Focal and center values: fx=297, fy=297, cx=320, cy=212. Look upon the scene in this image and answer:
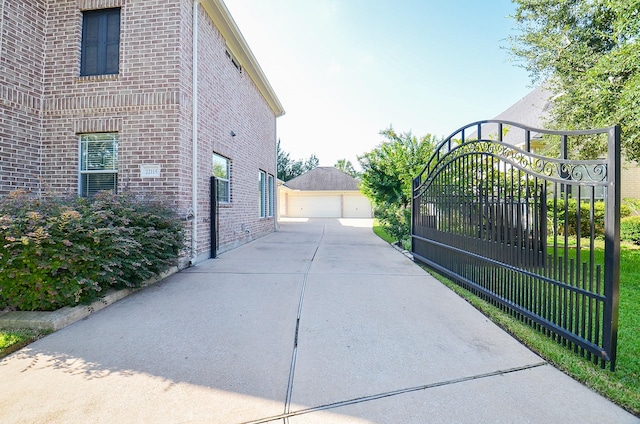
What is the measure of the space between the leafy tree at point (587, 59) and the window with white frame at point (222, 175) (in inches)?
359

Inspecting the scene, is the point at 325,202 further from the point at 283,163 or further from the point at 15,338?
the point at 15,338

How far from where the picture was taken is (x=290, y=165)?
2071 inches

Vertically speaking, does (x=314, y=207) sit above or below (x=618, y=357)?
above

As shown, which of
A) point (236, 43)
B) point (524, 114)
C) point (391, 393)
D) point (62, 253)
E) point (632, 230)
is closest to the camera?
point (391, 393)

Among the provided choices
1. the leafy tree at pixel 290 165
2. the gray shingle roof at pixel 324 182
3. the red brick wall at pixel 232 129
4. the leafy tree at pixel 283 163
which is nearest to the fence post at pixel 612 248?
the red brick wall at pixel 232 129

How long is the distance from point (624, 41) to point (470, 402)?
9292 mm

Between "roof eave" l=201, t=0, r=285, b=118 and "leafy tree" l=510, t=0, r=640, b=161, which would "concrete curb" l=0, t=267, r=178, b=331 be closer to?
"roof eave" l=201, t=0, r=285, b=118

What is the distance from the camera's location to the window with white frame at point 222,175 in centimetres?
803

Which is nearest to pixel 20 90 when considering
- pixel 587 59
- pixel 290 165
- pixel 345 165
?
pixel 587 59

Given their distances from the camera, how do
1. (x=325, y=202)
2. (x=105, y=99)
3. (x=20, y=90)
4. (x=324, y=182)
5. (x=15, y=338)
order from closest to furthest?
(x=15, y=338) < (x=20, y=90) < (x=105, y=99) < (x=325, y=202) < (x=324, y=182)

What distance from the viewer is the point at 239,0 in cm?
818

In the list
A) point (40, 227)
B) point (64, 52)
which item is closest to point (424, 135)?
point (64, 52)

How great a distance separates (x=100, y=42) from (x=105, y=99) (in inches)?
52.3

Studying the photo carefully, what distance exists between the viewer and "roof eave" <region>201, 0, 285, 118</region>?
24.0 feet
